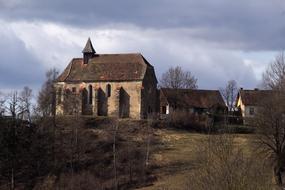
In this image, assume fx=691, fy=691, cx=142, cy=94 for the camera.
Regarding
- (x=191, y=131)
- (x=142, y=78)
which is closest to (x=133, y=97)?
(x=142, y=78)

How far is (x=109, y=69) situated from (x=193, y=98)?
21.4 metres

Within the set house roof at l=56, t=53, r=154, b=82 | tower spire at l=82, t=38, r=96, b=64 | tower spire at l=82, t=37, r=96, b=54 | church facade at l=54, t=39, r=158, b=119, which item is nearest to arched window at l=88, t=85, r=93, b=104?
Answer: church facade at l=54, t=39, r=158, b=119

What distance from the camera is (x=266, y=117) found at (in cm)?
8675

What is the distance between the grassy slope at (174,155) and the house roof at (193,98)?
842 inches

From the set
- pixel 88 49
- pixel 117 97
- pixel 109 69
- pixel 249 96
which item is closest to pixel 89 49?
pixel 88 49

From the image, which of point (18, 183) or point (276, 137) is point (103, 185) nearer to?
point (18, 183)

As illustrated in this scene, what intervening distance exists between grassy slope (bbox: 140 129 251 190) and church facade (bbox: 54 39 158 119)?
12.0 m

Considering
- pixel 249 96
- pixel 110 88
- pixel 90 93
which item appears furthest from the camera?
pixel 249 96

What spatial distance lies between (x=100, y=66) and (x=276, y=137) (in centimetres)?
5316

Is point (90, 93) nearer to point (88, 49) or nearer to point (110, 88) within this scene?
point (110, 88)

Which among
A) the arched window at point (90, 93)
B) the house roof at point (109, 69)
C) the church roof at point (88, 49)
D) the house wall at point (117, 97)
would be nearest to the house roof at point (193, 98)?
the house roof at point (109, 69)

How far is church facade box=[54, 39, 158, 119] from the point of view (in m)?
125

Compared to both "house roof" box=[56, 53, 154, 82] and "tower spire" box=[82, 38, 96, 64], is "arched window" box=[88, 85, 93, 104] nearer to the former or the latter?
"house roof" box=[56, 53, 154, 82]

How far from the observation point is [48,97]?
4936 inches
